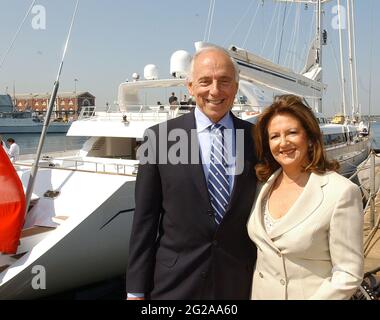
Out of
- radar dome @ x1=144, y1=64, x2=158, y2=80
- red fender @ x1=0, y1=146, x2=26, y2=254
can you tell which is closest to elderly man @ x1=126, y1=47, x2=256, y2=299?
red fender @ x1=0, y1=146, x2=26, y2=254

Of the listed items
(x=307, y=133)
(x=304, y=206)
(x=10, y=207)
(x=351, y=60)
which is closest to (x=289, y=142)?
(x=307, y=133)

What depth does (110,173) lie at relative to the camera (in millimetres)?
6785

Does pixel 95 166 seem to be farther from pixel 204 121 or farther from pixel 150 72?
pixel 204 121

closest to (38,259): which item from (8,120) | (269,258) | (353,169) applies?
(269,258)

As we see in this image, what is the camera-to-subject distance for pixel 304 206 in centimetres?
193

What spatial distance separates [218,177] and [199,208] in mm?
199

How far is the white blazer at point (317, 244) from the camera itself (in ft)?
6.07

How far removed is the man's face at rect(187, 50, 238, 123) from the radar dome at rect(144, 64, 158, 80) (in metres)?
8.95

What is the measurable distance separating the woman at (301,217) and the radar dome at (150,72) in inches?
357

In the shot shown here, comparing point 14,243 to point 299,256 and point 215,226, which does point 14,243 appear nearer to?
point 215,226

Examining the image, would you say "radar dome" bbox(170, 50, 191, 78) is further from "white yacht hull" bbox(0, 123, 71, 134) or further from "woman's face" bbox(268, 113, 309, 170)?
"white yacht hull" bbox(0, 123, 71, 134)

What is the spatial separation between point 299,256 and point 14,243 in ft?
14.6

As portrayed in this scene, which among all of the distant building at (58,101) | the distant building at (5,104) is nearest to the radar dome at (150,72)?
the distant building at (5,104)

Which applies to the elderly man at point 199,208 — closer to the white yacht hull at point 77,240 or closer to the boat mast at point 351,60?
the white yacht hull at point 77,240
